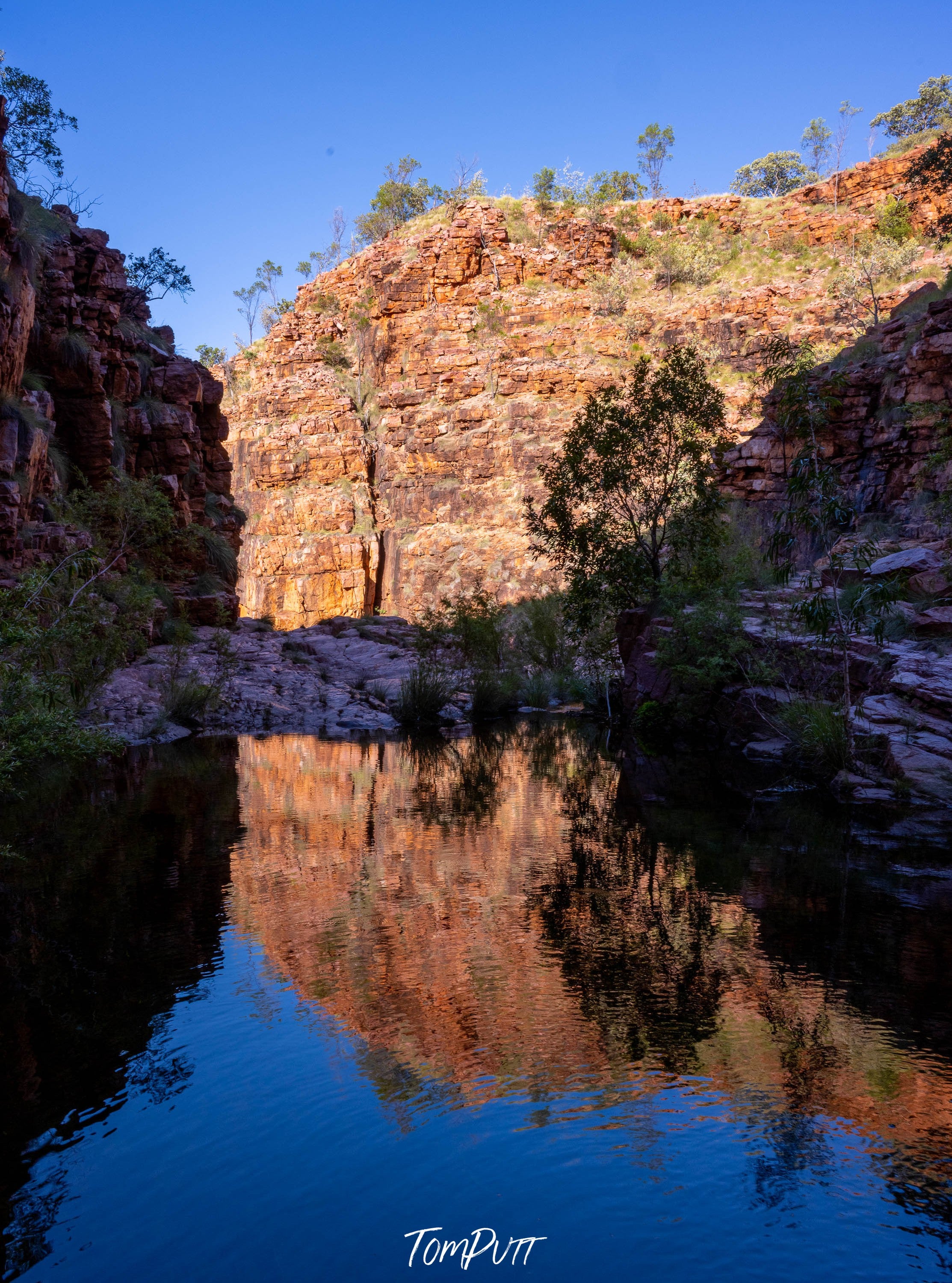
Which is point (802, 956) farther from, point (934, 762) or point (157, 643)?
point (157, 643)

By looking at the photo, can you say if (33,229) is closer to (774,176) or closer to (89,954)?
(89,954)

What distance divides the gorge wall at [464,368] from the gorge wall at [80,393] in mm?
21371

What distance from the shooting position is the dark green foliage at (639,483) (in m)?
24.4

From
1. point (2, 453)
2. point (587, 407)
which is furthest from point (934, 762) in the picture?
point (2, 453)

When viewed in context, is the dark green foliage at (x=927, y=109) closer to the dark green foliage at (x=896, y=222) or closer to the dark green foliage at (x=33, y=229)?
the dark green foliage at (x=896, y=222)

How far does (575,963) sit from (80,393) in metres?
25.9

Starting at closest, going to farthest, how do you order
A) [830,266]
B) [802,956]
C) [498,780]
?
[802,956]
[498,780]
[830,266]

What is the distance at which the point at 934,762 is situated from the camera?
12320mm

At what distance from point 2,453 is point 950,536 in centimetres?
2131

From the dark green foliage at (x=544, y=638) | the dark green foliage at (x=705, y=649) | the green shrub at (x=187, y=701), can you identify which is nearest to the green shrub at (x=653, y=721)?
the dark green foliage at (x=705, y=649)

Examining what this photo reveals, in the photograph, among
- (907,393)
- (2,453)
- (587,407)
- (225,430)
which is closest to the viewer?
(2,453)

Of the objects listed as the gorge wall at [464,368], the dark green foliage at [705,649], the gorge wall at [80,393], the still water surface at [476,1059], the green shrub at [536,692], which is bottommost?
the still water surface at [476,1059]

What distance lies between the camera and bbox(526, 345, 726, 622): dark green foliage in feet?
80.0

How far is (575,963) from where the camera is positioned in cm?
673
